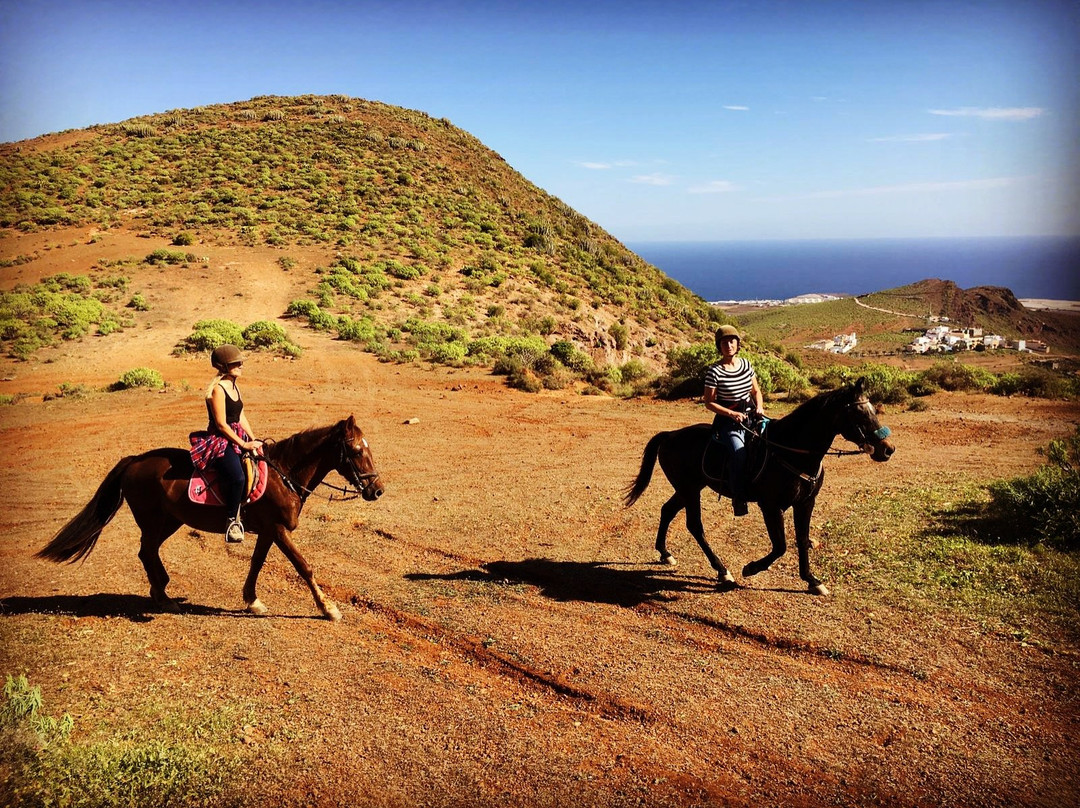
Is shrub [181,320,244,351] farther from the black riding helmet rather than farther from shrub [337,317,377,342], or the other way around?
the black riding helmet

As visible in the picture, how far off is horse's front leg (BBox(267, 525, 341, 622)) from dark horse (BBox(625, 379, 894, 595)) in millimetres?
4318

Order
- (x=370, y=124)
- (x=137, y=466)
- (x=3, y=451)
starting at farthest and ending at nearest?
(x=370, y=124)
(x=3, y=451)
(x=137, y=466)

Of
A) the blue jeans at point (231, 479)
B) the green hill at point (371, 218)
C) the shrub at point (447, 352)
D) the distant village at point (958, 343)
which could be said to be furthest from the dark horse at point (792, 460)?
the distant village at point (958, 343)

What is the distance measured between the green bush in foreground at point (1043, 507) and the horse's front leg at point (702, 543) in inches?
161

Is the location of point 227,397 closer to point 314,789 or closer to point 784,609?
point 314,789

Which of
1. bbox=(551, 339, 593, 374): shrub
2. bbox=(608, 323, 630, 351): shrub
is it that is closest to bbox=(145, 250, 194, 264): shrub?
bbox=(551, 339, 593, 374): shrub

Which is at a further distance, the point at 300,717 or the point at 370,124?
the point at 370,124

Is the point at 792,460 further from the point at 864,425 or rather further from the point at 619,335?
the point at 619,335

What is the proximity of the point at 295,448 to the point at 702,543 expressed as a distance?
16.1 feet

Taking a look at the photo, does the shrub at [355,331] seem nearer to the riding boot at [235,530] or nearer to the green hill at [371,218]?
the green hill at [371,218]

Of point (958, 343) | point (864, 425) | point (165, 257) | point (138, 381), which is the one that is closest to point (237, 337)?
point (138, 381)

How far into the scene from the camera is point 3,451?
13.9 m

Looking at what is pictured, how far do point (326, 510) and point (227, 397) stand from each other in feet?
14.8

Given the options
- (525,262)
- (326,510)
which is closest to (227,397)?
(326,510)
